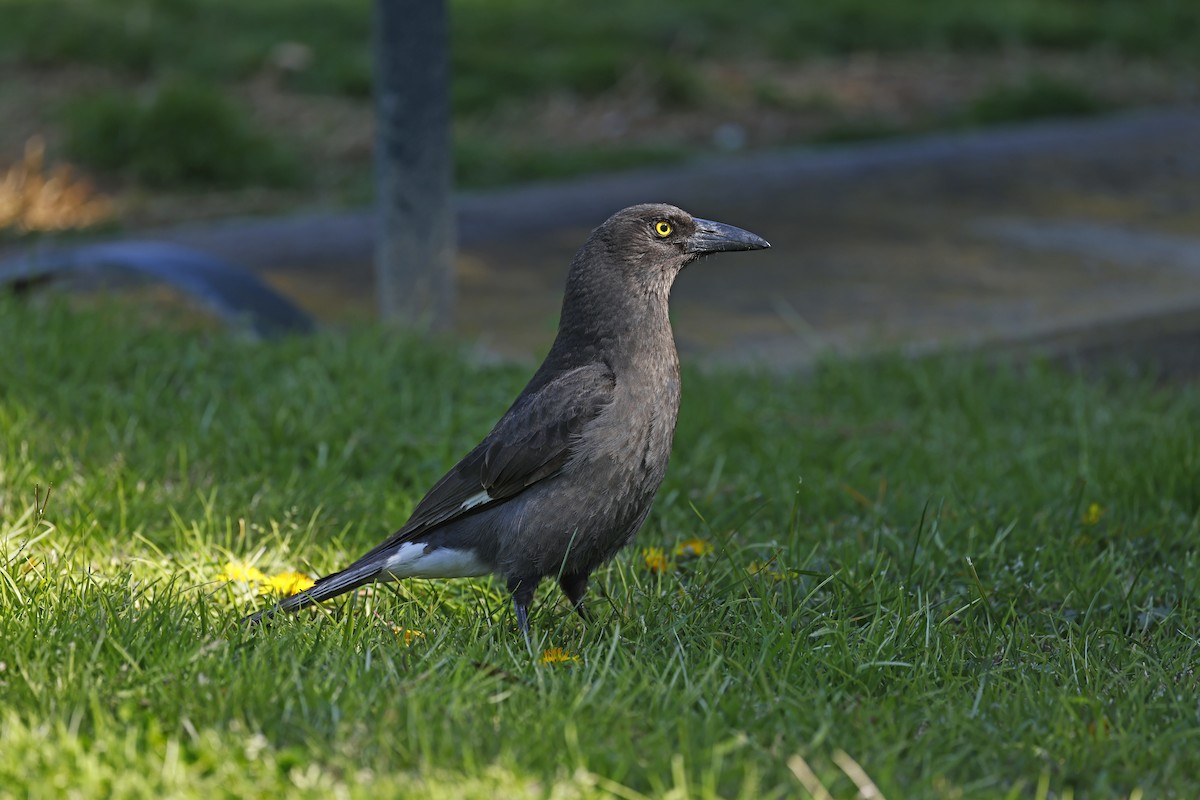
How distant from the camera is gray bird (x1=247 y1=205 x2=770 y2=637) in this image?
3.74m

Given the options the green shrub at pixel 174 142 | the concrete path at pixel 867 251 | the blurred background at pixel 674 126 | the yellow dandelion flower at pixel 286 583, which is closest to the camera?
the yellow dandelion flower at pixel 286 583

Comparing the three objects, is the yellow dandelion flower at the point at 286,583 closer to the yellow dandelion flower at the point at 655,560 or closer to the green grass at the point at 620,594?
the green grass at the point at 620,594

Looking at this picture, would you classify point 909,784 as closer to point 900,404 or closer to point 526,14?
point 900,404

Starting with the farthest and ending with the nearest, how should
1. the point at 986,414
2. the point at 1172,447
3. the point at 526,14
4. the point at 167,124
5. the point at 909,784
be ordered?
1. the point at 526,14
2. the point at 167,124
3. the point at 986,414
4. the point at 1172,447
5. the point at 909,784

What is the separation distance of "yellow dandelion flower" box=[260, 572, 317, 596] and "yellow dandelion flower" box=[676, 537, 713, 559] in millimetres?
1033

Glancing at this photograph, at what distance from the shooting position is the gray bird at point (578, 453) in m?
3.74

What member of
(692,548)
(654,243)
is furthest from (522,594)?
(654,243)

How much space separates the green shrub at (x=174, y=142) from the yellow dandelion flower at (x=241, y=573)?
17.9 ft

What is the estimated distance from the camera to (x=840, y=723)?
3.17 meters

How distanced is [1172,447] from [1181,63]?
9.74 m

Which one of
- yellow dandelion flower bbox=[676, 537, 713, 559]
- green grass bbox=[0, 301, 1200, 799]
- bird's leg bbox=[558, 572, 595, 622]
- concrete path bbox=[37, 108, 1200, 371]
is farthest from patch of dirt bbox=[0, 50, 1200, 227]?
bird's leg bbox=[558, 572, 595, 622]

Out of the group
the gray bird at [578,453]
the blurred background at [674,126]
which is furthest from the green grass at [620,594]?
the blurred background at [674,126]

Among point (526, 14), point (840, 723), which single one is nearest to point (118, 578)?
point (840, 723)

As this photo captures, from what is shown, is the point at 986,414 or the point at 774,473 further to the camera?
the point at 986,414
